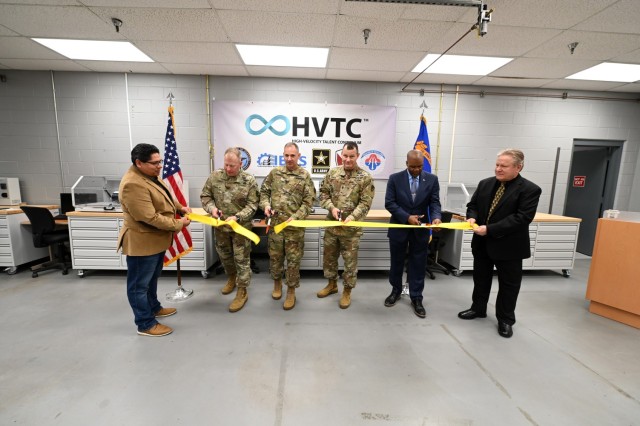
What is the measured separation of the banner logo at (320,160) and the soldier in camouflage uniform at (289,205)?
156 cm

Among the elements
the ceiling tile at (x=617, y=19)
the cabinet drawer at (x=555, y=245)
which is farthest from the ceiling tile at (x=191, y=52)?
the cabinet drawer at (x=555, y=245)

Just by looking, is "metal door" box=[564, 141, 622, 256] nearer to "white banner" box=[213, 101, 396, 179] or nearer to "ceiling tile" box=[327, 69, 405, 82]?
"ceiling tile" box=[327, 69, 405, 82]

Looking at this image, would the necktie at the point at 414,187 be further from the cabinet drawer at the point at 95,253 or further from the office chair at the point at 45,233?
the office chair at the point at 45,233

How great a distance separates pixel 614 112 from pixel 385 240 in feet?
14.9

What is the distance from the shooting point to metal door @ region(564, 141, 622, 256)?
15.4 ft

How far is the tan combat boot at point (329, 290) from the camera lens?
3064mm

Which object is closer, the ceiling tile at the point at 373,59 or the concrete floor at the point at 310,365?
the concrete floor at the point at 310,365

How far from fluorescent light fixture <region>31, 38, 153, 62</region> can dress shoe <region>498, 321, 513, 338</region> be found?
16.0 feet

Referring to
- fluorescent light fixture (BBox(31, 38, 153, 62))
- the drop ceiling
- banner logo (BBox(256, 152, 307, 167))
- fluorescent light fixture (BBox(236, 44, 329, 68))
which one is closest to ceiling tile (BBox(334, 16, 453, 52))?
the drop ceiling

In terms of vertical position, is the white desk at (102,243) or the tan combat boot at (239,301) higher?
the white desk at (102,243)

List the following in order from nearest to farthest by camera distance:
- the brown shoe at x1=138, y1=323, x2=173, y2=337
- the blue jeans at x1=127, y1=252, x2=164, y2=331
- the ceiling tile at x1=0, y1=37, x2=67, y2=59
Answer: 1. the blue jeans at x1=127, y1=252, x2=164, y2=331
2. the brown shoe at x1=138, y1=323, x2=173, y2=337
3. the ceiling tile at x1=0, y1=37, x2=67, y2=59

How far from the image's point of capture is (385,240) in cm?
371

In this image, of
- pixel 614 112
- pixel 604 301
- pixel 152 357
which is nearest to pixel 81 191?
pixel 152 357

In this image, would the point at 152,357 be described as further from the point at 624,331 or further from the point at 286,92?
the point at 624,331
